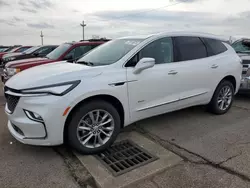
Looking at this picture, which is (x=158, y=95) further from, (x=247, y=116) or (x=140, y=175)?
(x=247, y=116)

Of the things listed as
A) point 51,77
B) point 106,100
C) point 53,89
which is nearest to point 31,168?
point 53,89

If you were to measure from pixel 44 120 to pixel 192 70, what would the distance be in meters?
2.73

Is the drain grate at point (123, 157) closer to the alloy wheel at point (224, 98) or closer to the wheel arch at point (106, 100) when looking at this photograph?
the wheel arch at point (106, 100)

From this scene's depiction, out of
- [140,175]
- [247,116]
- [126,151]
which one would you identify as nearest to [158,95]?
[126,151]

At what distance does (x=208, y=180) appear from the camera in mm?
2680

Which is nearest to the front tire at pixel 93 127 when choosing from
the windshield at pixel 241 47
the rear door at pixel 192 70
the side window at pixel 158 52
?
the side window at pixel 158 52

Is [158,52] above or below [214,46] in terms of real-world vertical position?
below

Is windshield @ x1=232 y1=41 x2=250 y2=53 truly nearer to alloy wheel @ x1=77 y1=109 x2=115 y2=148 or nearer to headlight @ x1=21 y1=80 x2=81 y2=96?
alloy wheel @ x1=77 y1=109 x2=115 y2=148

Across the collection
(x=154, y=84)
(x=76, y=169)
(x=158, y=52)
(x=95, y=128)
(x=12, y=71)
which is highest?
(x=158, y=52)

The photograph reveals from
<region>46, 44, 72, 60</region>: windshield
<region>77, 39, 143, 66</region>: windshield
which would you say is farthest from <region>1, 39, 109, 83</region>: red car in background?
<region>77, 39, 143, 66</region>: windshield

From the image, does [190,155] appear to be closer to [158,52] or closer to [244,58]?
[158,52]

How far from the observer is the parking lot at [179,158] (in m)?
2.67

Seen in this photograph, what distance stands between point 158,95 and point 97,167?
5.05 feet

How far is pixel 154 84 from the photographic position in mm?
3670
